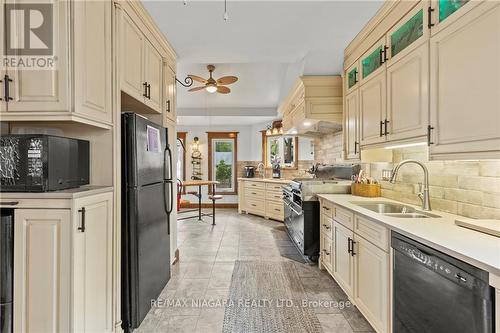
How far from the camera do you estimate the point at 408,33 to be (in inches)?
75.8

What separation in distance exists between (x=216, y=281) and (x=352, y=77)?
284 cm

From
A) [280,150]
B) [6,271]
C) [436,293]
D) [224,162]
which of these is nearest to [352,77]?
[436,293]

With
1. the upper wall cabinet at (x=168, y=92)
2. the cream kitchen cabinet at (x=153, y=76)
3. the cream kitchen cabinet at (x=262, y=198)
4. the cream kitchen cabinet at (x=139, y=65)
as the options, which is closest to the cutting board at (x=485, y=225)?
the cream kitchen cabinet at (x=139, y=65)

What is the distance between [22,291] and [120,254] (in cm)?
59

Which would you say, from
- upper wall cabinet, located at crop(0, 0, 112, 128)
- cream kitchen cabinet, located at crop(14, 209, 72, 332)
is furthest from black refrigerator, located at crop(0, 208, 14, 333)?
upper wall cabinet, located at crop(0, 0, 112, 128)

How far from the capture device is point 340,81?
3520 millimetres

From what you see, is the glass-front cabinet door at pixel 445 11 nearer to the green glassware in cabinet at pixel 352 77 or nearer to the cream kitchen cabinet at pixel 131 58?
the green glassware in cabinet at pixel 352 77

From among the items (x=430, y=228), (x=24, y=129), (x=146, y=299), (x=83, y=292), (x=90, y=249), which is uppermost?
(x=24, y=129)

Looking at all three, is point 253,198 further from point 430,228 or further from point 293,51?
point 430,228

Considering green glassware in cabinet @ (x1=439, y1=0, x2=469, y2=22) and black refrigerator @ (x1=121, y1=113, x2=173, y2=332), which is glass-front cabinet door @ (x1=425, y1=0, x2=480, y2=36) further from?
black refrigerator @ (x1=121, y1=113, x2=173, y2=332)

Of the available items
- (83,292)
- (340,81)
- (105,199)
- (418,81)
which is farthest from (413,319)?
(340,81)

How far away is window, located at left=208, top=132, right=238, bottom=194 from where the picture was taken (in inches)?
298

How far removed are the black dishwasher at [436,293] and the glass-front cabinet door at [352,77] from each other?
196 cm

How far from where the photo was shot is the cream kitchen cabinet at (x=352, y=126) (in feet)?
9.37
